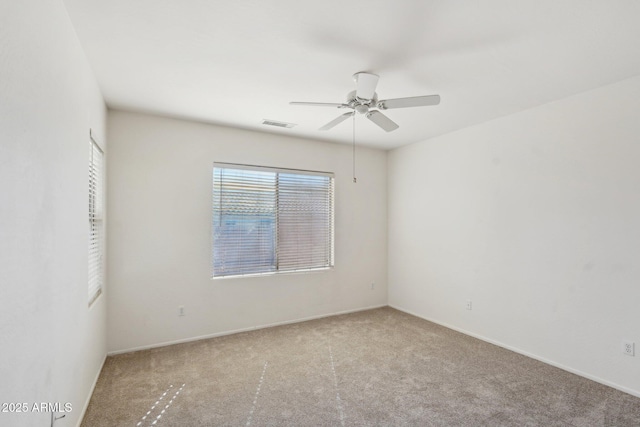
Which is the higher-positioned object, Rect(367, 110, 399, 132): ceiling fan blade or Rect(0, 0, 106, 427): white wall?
Rect(367, 110, 399, 132): ceiling fan blade

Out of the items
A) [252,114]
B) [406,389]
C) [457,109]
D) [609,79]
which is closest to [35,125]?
[252,114]

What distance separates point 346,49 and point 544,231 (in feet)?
9.01

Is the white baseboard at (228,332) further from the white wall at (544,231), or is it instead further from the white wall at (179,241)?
the white wall at (544,231)

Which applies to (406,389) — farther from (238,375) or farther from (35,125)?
(35,125)

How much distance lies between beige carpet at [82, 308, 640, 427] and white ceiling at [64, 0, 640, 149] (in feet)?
8.70

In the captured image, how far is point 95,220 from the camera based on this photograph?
9.46 feet

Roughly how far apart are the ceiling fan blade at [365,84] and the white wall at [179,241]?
6.80 feet

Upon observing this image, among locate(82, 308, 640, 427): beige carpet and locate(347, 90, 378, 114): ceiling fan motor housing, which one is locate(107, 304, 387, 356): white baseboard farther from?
locate(347, 90, 378, 114): ceiling fan motor housing

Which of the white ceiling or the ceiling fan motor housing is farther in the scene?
the ceiling fan motor housing

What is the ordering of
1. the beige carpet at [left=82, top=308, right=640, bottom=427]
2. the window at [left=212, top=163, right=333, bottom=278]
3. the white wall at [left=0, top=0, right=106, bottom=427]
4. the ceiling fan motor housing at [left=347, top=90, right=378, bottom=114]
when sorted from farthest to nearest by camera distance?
the window at [left=212, top=163, right=333, bottom=278] < the ceiling fan motor housing at [left=347, top=90, right=378, bottom=114] < the beige carpet at [left=82, top=308, right=640, bottom=427] < the white wall at [left=0, top=0, right=106, bottom=427]

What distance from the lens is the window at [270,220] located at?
404 cm

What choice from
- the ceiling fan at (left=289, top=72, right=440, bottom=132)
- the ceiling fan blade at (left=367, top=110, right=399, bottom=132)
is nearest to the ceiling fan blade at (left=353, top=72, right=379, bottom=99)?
the ceiling fan at (left=289, top=72, right=440, bottom=132)

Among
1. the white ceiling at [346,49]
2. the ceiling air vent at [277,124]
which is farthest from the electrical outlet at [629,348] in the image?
the ceiling air vent at [277,124]

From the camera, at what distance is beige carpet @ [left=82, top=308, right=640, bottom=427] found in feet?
7.55
